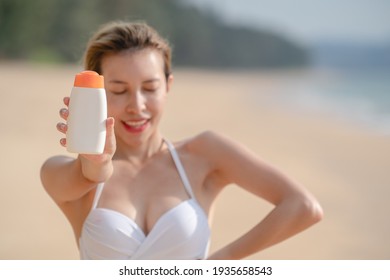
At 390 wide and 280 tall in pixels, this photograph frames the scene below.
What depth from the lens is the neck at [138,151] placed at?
8.43 ft

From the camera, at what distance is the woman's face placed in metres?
2.38

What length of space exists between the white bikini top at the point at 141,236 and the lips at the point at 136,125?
0.92 ft

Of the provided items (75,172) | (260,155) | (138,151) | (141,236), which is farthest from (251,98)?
(75,172)

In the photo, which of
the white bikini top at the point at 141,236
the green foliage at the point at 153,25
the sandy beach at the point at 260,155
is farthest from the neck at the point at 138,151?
the green foliage at the point at 153,25

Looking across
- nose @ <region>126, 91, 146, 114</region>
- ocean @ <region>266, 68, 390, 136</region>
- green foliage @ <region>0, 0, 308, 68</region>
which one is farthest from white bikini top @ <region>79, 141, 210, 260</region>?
green foliage @ <region>0, 0, 308, 68</region>

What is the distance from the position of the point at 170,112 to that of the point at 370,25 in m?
21.8

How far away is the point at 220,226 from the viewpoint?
686cm

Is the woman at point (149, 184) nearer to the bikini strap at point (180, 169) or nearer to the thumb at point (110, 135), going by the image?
the bikini strap at point (180, 169)

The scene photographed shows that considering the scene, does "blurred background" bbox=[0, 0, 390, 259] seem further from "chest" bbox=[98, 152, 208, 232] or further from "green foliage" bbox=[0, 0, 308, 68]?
"chest" bbox=[98, 152, 208, 232]

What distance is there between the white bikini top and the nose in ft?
1.14

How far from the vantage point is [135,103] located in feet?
7.75

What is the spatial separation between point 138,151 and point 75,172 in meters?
0.39

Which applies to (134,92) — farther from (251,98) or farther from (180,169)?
(251,98)

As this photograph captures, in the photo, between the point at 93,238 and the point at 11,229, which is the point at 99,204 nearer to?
the point at 93,238
